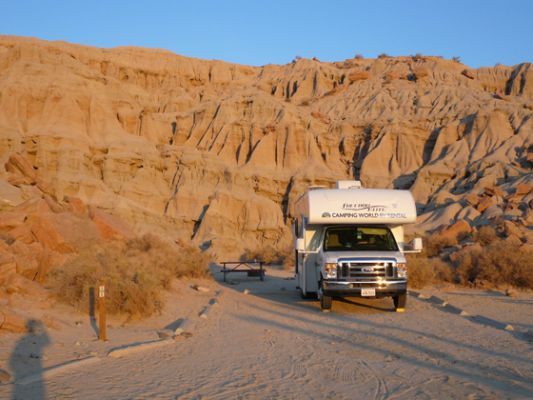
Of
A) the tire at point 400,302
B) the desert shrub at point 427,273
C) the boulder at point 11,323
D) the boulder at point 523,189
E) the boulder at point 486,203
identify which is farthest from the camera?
the boulder at point 486,203

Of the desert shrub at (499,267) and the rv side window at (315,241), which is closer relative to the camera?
the rv side window at (315,241)

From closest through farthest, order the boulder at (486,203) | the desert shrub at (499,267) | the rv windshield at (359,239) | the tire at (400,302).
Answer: the tire at (400,302)
the rv windshield at (359,239)
the desert shrub at (499,267)
the boulder at (486,203)

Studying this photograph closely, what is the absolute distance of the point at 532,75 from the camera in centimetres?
7581

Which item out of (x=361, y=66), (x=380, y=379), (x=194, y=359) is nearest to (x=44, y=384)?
(x=194, y=359)

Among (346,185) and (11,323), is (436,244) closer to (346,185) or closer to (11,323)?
(346,185)

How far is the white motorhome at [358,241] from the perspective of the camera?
12750 mm

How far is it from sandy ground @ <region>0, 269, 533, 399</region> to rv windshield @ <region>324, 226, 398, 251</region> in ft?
5.23

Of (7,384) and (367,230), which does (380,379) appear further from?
(367,230)

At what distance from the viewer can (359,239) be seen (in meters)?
13.9

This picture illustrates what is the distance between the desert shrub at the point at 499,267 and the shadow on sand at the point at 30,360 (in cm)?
1470

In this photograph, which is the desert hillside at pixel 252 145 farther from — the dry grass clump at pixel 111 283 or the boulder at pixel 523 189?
the dry grass clump at pixel 111 283

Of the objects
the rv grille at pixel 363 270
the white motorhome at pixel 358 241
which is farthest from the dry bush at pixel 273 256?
the rv grille at pixel 363 270

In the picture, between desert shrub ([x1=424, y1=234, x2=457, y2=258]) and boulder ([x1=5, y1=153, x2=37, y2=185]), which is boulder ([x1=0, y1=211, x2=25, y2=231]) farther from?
desert shrub ([x1=424, y1=234, x2=457, y2=258])

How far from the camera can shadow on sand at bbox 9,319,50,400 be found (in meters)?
6.18
